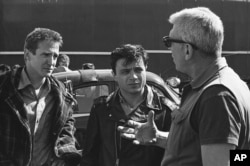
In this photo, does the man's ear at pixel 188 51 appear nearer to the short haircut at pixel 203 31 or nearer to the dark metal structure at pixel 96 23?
the short haircut at pixel 203 31

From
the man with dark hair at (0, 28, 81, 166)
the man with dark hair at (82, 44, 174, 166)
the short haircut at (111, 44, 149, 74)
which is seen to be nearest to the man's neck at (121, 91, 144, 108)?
the man with dark hair at (82, 44, 174, 166)

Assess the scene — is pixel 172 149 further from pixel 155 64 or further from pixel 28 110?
pixel 155 64

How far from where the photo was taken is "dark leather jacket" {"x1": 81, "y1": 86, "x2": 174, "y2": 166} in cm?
377

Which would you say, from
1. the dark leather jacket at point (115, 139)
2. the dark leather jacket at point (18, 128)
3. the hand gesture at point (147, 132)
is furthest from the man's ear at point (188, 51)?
the dark leather jacket at point (18, 128)

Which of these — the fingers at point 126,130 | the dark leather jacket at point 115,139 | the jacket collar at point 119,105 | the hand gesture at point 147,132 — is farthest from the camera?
the jacket collar at point 119,105

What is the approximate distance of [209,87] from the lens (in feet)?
8.74

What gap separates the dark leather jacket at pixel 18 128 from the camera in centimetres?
379

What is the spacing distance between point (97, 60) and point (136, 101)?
9.47 meters

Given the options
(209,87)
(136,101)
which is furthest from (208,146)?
(136,101)

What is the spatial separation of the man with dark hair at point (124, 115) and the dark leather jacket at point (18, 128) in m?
0.19

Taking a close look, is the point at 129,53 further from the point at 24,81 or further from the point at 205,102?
the point at 205,102

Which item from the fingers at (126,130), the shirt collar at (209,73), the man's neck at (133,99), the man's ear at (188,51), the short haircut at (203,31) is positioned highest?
the short haircut at (203,31)

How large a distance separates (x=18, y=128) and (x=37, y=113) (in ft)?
0.62

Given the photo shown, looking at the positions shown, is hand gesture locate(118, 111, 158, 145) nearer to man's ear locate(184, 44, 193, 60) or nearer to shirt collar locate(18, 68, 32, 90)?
man's ear locate(184, 44, 193, 60)
